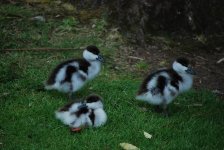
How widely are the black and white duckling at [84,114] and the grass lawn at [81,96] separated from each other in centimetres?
10

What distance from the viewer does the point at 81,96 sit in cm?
861

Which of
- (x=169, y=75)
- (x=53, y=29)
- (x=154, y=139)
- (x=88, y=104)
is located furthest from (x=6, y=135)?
(x=53, y=29)

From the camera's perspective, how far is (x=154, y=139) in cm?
736

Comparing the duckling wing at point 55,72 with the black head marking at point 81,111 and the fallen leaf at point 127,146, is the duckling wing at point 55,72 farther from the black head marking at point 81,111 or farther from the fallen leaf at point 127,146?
the fallen leaf at point 127,146

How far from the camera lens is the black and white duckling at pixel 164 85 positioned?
792 centimetres

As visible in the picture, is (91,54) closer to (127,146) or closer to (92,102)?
(92,102)

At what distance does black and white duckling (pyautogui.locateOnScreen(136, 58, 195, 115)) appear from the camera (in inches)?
312

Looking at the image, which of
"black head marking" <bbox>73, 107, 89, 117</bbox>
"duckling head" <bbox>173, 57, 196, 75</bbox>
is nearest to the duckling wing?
"black head marking" <bbox>73, 107, 89, 117</bbox>

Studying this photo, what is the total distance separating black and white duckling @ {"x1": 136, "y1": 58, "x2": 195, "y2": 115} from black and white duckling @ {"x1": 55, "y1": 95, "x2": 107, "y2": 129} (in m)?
0.75

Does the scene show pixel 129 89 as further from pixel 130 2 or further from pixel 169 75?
pixel 130 2

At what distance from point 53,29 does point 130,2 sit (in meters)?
1.48

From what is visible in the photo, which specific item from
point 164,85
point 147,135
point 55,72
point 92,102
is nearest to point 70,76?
point 55,72

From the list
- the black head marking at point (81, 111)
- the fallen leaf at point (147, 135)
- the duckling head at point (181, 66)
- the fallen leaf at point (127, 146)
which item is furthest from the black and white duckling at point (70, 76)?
the fallen leaf at point (127, 146)

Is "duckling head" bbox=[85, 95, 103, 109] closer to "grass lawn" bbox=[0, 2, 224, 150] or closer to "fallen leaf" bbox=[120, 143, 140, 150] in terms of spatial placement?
"grass lawn" bbox=[0, 2, 224, 150]
